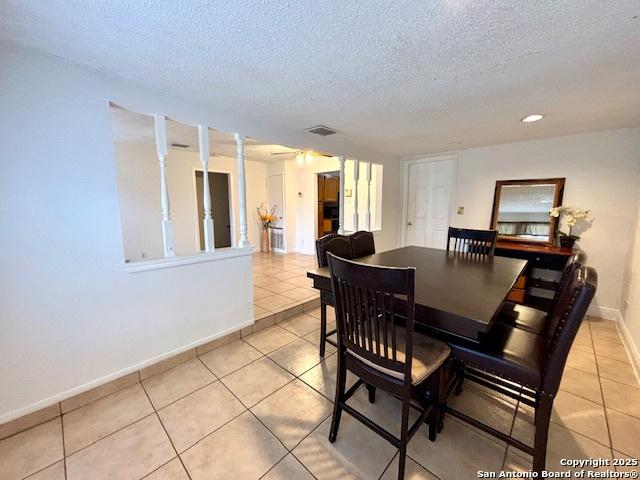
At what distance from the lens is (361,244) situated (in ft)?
8.41

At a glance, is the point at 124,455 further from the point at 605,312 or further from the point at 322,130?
the point at 605,312

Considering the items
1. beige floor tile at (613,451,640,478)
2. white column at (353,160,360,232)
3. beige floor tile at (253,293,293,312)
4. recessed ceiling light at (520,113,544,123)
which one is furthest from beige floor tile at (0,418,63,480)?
recessed ceiling light at (520,113,544,123)

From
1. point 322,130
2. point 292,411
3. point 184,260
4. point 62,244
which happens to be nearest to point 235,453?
point 292,411

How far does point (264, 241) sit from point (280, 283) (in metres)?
2.54

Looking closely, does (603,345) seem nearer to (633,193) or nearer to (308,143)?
(633,193)

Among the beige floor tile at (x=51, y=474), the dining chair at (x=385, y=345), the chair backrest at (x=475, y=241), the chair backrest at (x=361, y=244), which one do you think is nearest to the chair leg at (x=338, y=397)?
the dining chair at (x=385, y=345)

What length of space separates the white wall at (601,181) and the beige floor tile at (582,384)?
1589 millimetres

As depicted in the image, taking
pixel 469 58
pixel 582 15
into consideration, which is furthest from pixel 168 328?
pixel 582 15

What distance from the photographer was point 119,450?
1.38 m

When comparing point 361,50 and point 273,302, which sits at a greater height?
point 361,50

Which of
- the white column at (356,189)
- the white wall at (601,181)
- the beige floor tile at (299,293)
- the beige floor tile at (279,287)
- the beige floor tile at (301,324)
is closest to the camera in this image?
the beige floor tile at (301,324)

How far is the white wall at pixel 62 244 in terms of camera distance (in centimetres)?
141

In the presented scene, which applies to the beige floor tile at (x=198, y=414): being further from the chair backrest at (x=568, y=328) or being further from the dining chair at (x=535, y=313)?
the dining chair at (x=535, y=313)

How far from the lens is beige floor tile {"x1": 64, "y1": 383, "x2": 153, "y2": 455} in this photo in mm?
1458
